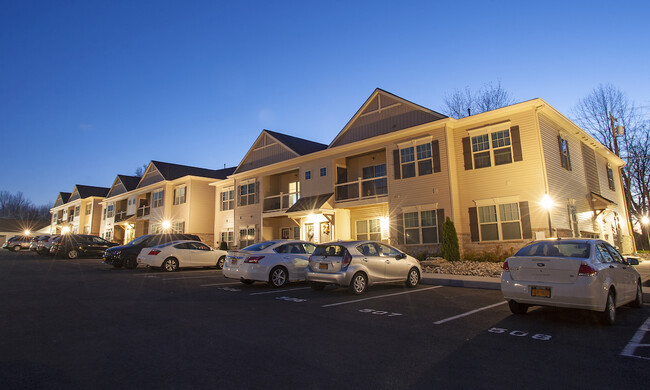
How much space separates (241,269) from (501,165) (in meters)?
11.7

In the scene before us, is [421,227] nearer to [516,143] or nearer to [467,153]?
[467,153]

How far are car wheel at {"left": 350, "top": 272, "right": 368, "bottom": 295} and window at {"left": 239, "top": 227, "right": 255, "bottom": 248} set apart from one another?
57.5ft

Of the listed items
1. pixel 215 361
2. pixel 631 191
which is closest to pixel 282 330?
pixel 215 361

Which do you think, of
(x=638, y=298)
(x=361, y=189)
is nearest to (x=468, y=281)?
(x=638, y=298)

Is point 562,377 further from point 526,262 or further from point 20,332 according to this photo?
point 20,332

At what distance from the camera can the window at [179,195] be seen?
33562 millimetres

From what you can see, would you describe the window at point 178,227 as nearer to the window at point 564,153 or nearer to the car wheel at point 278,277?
the car wheel at point 278,277

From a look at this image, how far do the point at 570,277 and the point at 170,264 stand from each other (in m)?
14.4

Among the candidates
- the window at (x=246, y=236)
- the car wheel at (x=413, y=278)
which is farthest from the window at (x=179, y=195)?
the car wheel at (x=413, y=278)

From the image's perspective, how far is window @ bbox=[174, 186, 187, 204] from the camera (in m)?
33.6

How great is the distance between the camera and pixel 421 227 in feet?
57.1

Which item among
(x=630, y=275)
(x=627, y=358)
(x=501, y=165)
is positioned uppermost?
(x=501, y=165)

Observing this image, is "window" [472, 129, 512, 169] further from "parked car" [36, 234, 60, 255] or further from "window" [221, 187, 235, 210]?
"parked car" [36, 234, 60, 255]

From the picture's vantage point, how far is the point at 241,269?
1116 centimetres
